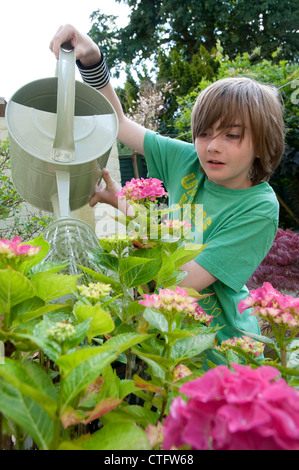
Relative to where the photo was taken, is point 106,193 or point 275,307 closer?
point 275,307

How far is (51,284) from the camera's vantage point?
374 mm

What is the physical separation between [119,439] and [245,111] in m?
0.81

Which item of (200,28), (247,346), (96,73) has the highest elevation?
(200,28)

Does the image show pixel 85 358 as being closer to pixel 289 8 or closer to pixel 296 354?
pixel 296 354

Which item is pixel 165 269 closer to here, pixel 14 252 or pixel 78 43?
pixel 14 252

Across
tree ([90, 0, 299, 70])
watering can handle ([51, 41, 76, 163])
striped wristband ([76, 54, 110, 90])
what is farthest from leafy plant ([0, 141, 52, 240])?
tree ([90, 0, 299, 70])

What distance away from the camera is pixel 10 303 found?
340 millimetres

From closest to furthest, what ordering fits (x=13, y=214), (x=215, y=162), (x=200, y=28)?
(x=215, y=162) → (x=13, y=214) → (x=200, y=28)

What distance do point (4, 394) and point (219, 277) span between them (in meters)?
0.62

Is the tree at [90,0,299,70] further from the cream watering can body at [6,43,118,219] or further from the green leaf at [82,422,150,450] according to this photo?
the green leaf at [82,422,150,450]

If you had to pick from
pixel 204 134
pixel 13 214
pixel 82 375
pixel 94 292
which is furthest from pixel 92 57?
pixel 13 214

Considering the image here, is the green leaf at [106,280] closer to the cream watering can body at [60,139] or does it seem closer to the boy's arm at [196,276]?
the cream watering can body at [60,139]

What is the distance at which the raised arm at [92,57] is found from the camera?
0.68m

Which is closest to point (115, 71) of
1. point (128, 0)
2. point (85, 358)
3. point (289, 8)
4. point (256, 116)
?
point (128, 0)
